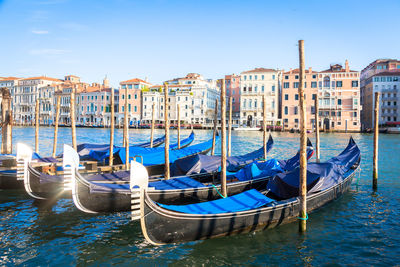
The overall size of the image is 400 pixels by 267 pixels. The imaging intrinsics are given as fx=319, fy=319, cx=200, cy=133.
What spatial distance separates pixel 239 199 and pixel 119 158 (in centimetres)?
645

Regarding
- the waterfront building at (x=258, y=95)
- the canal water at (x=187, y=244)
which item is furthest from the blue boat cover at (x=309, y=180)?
the waterfront building at (x=258, y=95)

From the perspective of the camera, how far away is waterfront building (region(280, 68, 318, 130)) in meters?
43.3

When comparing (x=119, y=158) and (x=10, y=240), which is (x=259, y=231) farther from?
(x=119, y=158)

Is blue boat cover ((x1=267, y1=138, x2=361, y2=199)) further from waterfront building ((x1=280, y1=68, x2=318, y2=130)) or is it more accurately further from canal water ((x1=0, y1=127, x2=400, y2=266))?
waterfront building ((x1=280, y1=68, x2=318, y2=130))

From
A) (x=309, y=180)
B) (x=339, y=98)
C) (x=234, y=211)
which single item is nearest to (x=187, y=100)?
(x=339, y=98)

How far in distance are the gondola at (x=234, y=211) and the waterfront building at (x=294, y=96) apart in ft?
124

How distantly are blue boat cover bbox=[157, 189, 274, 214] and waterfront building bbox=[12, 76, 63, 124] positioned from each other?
5995cm

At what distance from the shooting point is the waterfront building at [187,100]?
5075cm

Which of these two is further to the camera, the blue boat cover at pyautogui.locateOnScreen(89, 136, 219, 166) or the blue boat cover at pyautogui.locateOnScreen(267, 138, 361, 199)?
the blue boat cover at pyautogui.locateOnScreen(89, 136, 219, 166)

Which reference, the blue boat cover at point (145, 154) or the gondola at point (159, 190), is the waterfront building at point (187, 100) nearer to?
the blue boat cover at point (145, 154)

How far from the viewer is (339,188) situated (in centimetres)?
788

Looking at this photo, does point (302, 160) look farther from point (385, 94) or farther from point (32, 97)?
point (32, 97)

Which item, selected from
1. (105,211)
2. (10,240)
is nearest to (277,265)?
(105,211)

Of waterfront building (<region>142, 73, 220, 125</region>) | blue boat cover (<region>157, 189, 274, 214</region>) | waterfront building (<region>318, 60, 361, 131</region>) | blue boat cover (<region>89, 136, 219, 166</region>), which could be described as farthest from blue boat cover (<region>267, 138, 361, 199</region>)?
waterfront building (<region>142, 73, 220, 125</region>)
